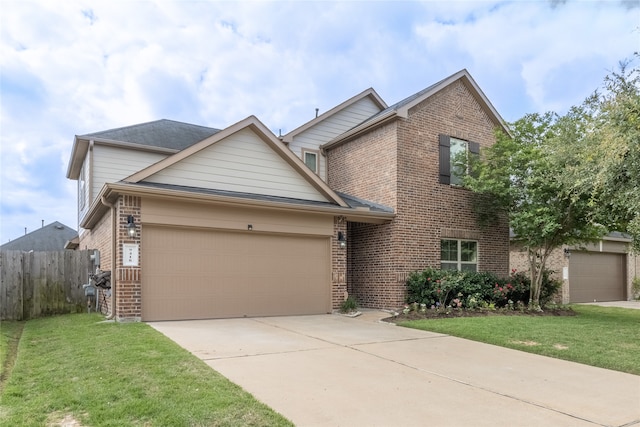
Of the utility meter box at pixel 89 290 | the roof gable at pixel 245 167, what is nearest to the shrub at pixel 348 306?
the roof gable at pixel 245 167

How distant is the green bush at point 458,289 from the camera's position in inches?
465

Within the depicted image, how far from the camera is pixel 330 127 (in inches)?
627

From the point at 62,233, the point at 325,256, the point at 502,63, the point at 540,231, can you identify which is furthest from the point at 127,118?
the point at 540,231

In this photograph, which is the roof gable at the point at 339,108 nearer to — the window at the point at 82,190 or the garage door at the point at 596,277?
the window at the point at 82,190

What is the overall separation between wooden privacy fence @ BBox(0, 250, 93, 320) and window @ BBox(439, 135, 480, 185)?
10.3 meters

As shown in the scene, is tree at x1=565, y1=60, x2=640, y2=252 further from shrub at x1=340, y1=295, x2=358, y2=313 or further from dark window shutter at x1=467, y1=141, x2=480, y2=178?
shrub at x1=340, y1=295, x2=358, y2=313

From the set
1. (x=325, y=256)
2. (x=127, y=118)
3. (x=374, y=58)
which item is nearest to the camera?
(x=325, y=256)

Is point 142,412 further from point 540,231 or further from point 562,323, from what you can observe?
point 540,231

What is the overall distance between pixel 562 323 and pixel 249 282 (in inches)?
278

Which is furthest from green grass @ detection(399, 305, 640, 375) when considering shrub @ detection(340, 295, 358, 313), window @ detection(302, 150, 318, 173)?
window @ detection(302, 150, 318, 173)

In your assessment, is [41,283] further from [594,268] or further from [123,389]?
[594,268]

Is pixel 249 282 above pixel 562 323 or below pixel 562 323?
above

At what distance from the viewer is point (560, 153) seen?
10352 millimetres

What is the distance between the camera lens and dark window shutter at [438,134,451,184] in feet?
44.2
